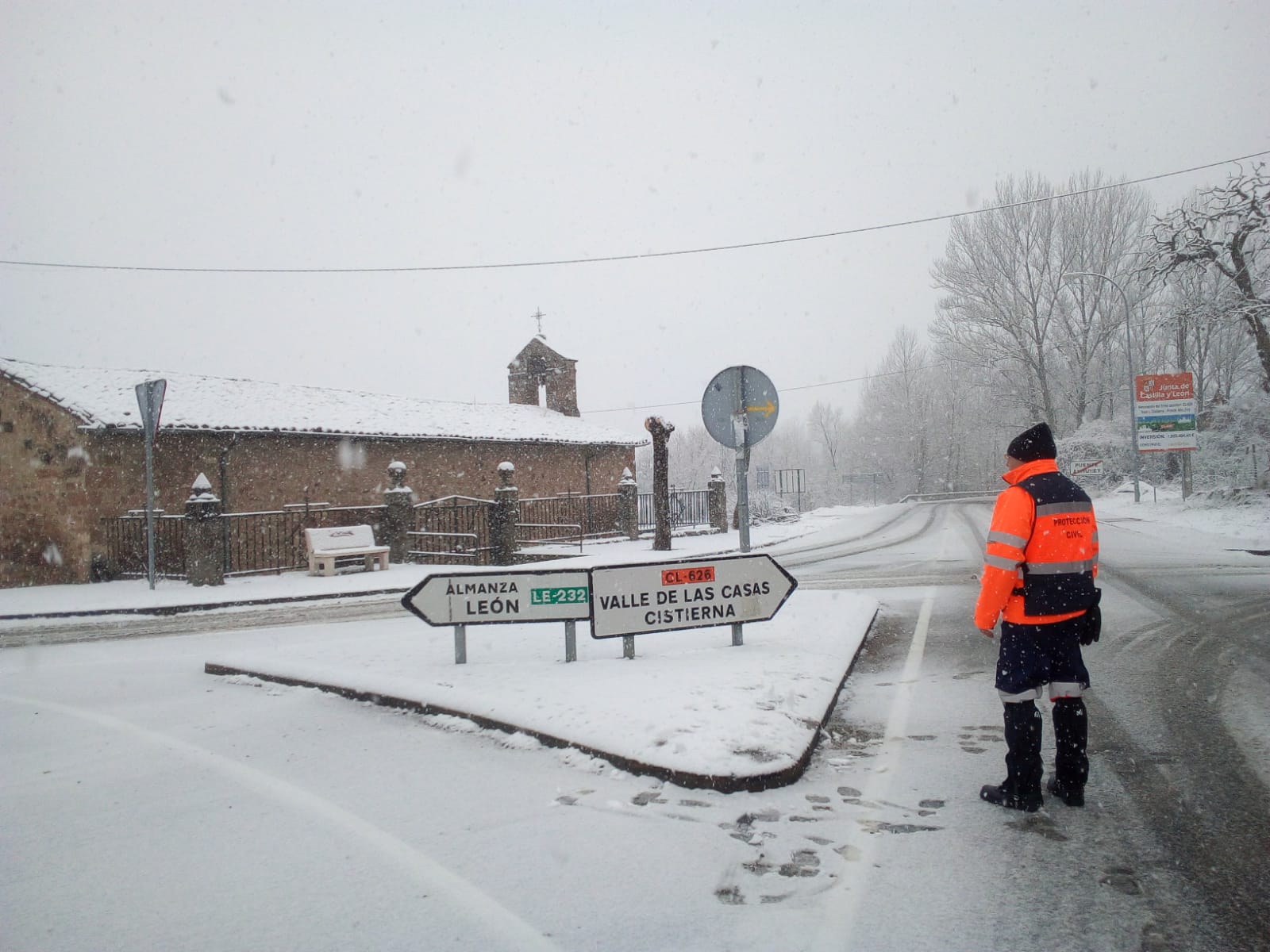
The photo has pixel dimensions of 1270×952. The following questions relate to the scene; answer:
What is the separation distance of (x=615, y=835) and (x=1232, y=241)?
28.2 meters

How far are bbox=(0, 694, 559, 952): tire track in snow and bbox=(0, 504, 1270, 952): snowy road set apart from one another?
2cm

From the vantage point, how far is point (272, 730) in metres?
5.91

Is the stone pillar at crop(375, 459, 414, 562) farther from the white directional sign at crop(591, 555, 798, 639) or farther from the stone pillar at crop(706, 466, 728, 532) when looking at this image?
the white directional sign at crop(591, 555, 798, 639)

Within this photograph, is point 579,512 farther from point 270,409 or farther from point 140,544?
point 140,544

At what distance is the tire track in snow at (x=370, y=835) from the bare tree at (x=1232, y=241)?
2711 cm

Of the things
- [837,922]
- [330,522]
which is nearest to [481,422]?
[330,522]

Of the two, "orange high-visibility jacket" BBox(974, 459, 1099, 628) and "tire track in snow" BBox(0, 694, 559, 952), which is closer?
"tire track in snow" BBox(0, 694, 559, 952)

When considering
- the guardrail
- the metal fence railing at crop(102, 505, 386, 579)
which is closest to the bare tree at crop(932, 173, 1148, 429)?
the guardrail

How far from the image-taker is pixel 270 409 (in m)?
22.5

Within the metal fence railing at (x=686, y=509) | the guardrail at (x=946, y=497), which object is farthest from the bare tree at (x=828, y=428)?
the metal fence railing at (x=686, y=509)

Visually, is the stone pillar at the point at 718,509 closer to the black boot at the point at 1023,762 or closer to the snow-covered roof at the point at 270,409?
the snow-covered roof at the point at 270,409

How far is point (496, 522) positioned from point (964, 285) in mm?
34694

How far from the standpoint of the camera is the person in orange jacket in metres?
4.09

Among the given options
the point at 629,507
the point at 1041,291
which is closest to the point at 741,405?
the point at 629,507
